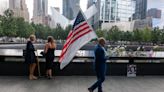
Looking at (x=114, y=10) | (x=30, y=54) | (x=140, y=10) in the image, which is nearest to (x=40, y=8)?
(x=140, y=10)

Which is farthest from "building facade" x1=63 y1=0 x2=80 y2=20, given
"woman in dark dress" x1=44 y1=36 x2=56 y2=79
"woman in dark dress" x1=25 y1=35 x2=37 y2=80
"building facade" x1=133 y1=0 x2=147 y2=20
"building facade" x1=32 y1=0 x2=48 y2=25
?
"building facade" x1=32 y1=0 x2=48 y2=25

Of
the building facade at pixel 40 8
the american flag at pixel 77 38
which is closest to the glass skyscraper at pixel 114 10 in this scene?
the building facade at pixel 40 8

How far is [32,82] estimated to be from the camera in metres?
8.38

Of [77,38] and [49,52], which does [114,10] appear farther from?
[77,38]

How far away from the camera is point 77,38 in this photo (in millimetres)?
7676

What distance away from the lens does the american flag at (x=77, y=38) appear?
7566 mm

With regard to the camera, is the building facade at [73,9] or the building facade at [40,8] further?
the building facade at [40,8]

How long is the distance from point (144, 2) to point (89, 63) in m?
144

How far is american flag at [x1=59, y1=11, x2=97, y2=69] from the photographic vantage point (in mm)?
7566

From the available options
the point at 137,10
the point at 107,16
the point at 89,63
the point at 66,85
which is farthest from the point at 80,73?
the point at 137,10

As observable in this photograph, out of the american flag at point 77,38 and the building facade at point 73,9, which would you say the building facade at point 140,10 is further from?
the american flag at point 77,38

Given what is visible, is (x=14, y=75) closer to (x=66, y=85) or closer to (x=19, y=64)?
(x=19, y=64)

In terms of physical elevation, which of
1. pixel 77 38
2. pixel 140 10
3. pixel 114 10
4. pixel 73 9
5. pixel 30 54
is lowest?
pixel 30 54

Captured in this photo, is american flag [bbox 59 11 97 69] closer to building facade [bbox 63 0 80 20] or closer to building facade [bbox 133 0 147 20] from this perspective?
building facade [bbox 63 0 80 20]
